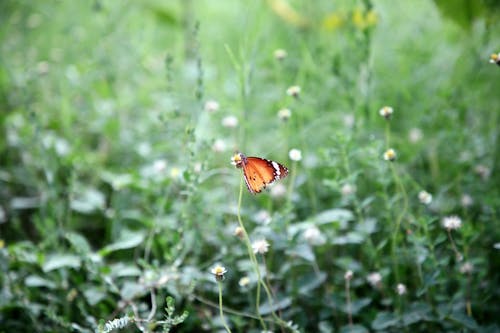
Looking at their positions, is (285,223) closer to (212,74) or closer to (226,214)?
(226,214)

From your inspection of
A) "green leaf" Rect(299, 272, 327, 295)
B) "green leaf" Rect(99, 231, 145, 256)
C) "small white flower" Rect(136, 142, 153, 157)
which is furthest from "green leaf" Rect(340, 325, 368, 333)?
"small white flower" Rect(136, 142, 153, 157)

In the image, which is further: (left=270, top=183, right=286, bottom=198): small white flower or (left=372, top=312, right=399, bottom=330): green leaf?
(left=270, top=183, right=286, bottom=198): small white flower

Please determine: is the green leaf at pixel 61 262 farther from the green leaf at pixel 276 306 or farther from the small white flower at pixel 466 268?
the small white flower at pixel 466 268

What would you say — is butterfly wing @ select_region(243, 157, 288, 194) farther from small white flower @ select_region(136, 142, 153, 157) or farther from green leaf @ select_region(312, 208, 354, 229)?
small white flower @ select_region(136, 142, 153, 157)

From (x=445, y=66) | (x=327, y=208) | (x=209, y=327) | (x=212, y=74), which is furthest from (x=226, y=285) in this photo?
(x=445, y=66)

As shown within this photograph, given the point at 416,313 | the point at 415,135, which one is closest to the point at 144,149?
the point at 415,135

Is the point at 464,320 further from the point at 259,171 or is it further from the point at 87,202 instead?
the point at 87,202

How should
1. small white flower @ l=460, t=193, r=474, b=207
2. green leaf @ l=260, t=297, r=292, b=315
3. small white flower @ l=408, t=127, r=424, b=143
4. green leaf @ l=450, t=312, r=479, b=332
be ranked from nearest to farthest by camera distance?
green leaf @ l=450, t=312, r=479, b=332
green leaf @ l=260, t=297, r=292, b=315
small white flower @ l=460, t=193, r=474, b=207
small white flower @ l=408, t=127, r=424, b=143

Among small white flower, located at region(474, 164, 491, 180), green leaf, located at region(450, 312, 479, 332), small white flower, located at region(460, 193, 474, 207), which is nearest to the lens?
green leaf, located at region(450, 312, 479, 332)
